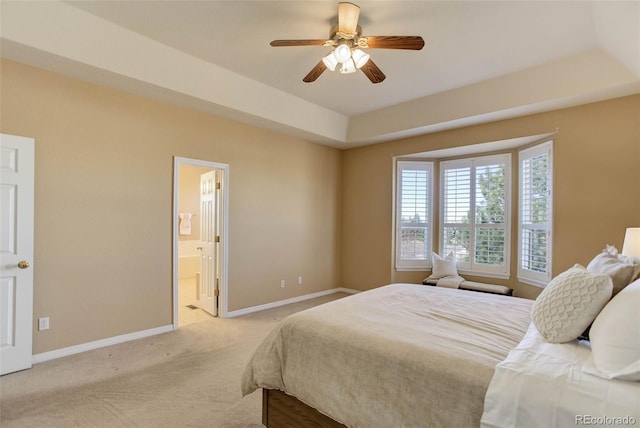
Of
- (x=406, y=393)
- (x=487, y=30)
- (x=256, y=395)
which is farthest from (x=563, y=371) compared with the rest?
(x=487, y=30)

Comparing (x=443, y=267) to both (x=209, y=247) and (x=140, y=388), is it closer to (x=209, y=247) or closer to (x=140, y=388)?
(x=209, y=247)

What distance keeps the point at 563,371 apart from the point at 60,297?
3.84m

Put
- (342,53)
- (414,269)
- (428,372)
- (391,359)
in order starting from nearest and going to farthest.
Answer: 1. (428,372)
2. (391,359)
3. (342,53)
4. (414,269)


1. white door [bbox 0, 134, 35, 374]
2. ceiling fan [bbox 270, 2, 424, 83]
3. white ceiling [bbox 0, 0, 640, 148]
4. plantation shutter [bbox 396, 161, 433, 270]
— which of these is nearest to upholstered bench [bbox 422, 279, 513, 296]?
plantation shutter [bbox 396, 161, 433, 270]

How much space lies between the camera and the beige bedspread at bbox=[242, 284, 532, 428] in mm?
1345

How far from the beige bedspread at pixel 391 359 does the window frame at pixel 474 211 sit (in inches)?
99.6

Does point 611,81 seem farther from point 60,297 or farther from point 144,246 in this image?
point 60,297

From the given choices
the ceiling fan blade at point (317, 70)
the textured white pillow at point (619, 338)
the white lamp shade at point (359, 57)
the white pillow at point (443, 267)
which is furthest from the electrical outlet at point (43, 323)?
the white pillow at point (443, 267)

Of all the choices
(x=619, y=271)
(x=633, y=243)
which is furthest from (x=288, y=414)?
(x=633, y=243)

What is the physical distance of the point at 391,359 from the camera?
151cm

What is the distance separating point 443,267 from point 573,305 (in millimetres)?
3513

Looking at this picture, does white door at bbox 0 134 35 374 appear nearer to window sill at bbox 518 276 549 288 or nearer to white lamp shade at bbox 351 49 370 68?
white lamp shade at bbox 351 49 370 68

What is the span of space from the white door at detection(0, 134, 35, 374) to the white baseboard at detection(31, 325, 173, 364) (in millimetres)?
→ 147

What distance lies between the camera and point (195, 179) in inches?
291
